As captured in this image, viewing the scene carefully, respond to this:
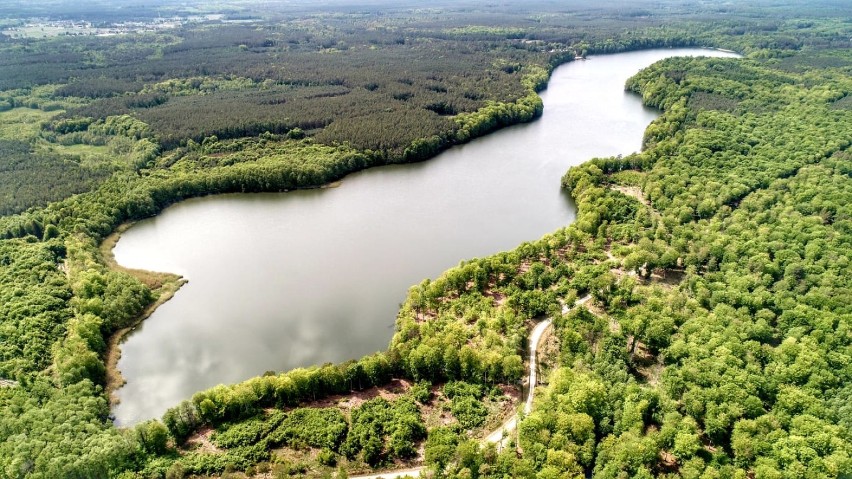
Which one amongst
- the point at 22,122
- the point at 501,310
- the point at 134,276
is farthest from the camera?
the point at 22,122

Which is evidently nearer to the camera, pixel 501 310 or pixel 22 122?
pixel 501 310

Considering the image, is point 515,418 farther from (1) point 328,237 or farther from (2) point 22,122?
(2) point 22,122

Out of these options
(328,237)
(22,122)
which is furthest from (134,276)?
(22,122)

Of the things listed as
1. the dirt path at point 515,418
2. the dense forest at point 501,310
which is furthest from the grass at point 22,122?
the dirt path at point 515,418

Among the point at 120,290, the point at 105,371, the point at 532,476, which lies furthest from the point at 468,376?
the point at 120,290

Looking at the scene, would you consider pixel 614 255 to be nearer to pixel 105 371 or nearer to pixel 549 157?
pixel 549 157
